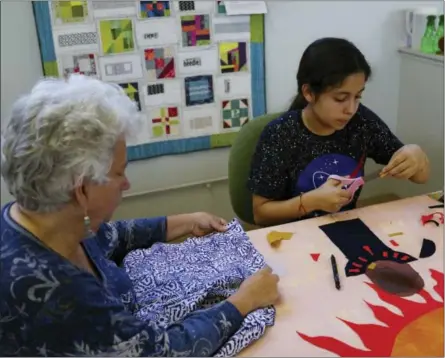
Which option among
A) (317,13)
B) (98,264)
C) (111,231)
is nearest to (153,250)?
(111,231)

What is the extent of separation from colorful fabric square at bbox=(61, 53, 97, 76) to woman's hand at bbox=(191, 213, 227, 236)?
945 mm

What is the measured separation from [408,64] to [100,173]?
194 centimetres

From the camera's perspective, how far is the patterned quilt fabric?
992mm

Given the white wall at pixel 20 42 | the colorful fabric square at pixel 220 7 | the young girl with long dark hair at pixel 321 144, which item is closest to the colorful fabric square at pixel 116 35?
the white wall at pixel 20 42

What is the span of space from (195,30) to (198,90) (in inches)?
9.6

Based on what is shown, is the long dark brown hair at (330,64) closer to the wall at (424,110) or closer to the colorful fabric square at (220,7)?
the colorful fabric square at (220,7)

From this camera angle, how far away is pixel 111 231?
4.06ft

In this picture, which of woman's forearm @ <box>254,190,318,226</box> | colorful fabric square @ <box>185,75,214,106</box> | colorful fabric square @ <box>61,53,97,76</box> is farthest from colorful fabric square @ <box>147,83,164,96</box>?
woman's forearm @ <box>254,190,318,226</box>

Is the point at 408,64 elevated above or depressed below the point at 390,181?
above

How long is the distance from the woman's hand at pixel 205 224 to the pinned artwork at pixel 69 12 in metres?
1.01

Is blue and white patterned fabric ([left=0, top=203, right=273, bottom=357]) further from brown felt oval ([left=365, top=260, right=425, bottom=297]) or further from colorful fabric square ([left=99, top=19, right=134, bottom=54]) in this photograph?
colorful fabric square ([left=99, top=19, right=134, bottom=54])

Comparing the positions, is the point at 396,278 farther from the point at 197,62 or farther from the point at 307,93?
the point at 197,62

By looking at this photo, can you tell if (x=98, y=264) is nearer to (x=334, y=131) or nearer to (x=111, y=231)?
(x=111, y=231)

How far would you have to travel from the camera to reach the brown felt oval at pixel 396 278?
3.53ft
